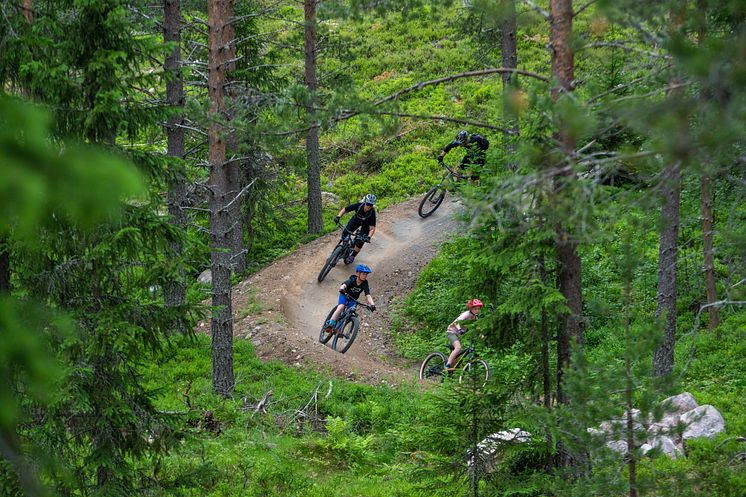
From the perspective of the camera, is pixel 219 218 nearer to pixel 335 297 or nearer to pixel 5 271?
pixel 5 271

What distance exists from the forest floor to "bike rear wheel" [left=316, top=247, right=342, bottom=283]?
317 millimetres

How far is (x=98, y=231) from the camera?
859 centimetres

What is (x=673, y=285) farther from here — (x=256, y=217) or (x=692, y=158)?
(x=256, y=217)

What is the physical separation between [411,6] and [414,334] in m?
11.5

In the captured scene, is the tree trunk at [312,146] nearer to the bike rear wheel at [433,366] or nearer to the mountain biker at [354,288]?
the mountain biker at [354,288]

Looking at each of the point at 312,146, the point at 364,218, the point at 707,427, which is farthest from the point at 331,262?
the point at 707,427

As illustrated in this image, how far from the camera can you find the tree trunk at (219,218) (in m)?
14.8

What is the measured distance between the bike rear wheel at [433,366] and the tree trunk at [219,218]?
Answer: 14.6 ft

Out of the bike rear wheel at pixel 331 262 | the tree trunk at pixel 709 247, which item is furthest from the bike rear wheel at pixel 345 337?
the tree trunk at pixel 709 247

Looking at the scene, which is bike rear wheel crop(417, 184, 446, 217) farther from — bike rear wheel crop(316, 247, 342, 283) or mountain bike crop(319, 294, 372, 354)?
mountain bike crop(319, 294, 372, 354)

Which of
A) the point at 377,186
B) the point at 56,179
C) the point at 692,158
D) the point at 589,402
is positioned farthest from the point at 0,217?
the point at 377,186

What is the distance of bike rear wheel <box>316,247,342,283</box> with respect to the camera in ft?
71.5

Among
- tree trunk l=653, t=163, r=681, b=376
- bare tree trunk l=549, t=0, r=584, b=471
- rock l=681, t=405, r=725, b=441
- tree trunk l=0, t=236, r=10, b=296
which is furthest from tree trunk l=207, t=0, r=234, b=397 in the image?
rock l=681, t=405, r=725, b=441

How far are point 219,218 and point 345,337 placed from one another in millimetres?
5228
